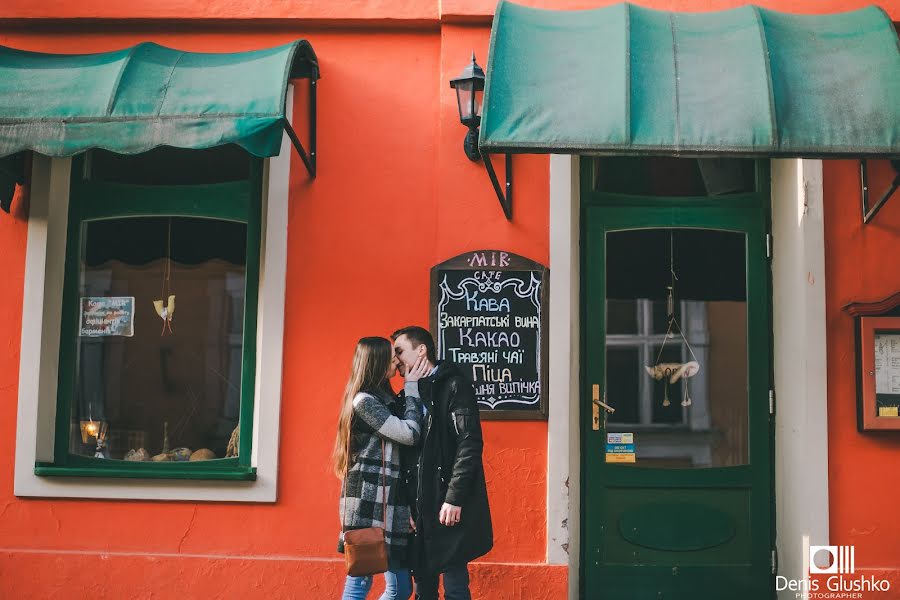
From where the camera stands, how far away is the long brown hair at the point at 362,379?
14.4 ft

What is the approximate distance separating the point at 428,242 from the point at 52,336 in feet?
7.89

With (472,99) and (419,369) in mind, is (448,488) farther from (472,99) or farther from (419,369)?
(472,99)

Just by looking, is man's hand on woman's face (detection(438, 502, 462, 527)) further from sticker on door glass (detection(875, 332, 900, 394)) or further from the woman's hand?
sticker on door glass (detection(875, 332, 900, 394))

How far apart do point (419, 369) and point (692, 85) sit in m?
1.96

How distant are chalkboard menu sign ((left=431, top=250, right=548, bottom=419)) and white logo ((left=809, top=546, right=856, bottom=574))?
69.7 inches

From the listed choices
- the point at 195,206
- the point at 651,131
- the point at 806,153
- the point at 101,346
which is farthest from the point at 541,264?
the point at 101,346

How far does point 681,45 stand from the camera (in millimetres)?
4855

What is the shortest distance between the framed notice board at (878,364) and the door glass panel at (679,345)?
0.69 m

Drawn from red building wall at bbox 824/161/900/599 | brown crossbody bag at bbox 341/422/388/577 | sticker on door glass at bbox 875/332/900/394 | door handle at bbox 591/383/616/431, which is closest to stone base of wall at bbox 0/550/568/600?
door handle at bbox 591/383/616/431

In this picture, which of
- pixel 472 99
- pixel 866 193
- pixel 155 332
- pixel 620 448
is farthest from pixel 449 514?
pixel 866 193

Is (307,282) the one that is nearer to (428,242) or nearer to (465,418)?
(428,242)

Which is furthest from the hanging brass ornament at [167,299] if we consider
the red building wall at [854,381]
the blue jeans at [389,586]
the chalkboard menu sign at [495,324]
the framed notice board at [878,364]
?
the framed notice board at [878,364]

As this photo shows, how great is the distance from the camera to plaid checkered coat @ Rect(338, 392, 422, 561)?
4.28 metres

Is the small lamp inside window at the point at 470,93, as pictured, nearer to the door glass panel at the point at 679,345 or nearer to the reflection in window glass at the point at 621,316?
the door glass panel at the point at 679,345
